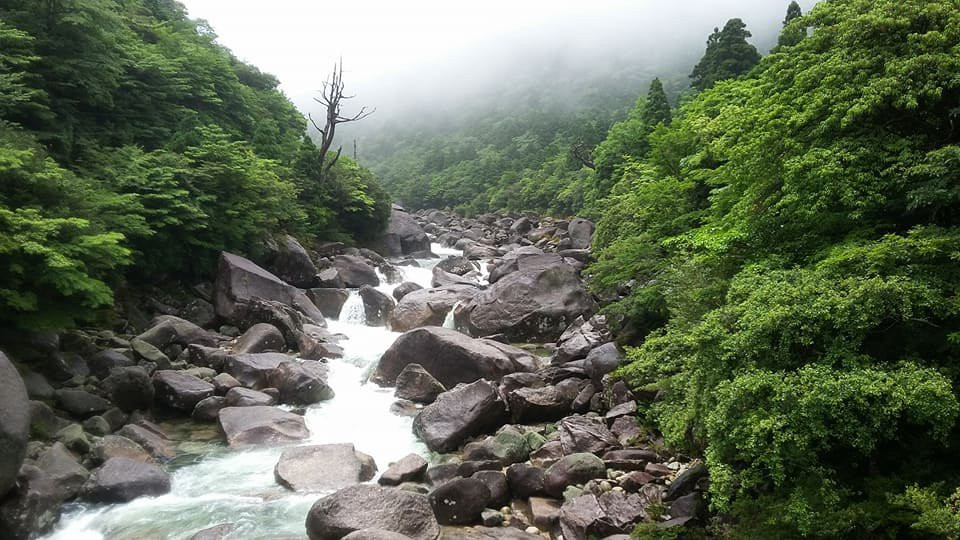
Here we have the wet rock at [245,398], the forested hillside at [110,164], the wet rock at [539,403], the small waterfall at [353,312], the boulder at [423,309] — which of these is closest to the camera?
the forested hillside at [110,164]

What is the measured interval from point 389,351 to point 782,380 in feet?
43.0

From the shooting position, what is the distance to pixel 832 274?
22.4 ft

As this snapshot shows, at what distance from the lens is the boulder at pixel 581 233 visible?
33.4 metres

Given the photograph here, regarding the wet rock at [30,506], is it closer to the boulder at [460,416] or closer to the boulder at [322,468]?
the boulder at [322,468]

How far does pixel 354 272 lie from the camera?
92.9 feet

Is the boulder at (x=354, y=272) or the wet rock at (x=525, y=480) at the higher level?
the boulder at (x=354, y=272)

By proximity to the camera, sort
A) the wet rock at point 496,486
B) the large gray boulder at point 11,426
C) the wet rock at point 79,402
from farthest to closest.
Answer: the wet rock at point 79,402 → the wet rock at point 496,486 → the large gray boulder at point 11,426

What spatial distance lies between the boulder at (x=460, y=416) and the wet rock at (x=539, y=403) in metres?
0.33

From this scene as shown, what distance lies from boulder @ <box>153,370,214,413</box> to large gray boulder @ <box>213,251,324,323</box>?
5.11 metres

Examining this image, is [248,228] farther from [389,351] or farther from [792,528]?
[792,528]

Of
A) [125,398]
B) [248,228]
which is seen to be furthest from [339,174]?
[125,398]

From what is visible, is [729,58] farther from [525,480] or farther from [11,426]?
[11,426]

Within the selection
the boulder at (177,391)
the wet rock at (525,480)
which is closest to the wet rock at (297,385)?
the boulder at (177,391)

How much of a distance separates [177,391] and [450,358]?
280 inches
